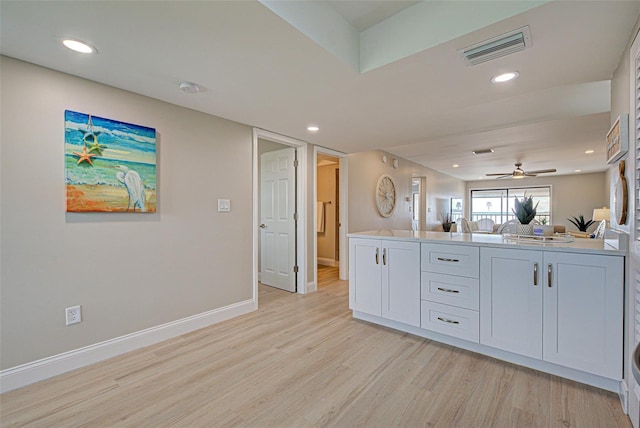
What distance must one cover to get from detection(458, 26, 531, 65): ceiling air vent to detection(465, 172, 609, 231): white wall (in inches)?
383

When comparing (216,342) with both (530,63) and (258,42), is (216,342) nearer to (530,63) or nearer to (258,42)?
(258,42)

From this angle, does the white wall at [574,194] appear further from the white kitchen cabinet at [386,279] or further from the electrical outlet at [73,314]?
the electrical outlet at [73,314]

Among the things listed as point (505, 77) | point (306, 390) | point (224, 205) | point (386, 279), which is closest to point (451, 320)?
point (386, 279)

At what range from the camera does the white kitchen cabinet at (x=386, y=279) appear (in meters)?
2.57

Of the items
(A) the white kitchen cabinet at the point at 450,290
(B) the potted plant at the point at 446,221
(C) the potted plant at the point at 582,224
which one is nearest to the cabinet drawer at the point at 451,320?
(A) the white kitchen cabinet at the point at 450,290

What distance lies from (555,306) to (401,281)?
3.63 ft

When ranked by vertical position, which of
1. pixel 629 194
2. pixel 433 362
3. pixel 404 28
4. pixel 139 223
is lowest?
pixel 433 362

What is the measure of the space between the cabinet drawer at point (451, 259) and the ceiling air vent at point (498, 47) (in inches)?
53.6

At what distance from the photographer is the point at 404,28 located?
1.76 metres

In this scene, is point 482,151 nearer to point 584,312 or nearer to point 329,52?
point 584,312

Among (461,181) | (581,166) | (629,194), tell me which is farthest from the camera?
(461,181)

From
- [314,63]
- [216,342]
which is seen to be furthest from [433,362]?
[314,63]

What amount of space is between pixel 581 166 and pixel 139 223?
975 centimetres

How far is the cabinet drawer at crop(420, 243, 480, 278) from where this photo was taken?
2.25m
